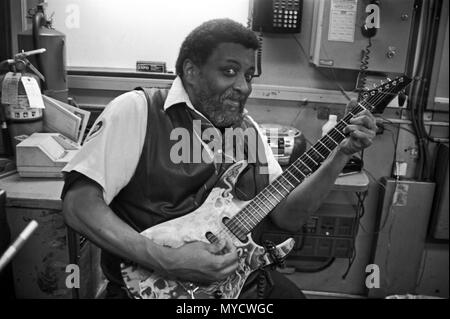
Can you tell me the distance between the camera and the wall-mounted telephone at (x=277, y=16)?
1.82 metres

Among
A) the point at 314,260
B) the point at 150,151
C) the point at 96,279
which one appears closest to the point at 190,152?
the point at 150,151

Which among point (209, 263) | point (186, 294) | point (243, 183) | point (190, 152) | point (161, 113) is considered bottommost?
point (186, 294)

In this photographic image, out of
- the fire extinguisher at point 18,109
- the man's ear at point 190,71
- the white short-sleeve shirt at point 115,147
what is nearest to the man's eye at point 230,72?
the man's ear at point 190,71

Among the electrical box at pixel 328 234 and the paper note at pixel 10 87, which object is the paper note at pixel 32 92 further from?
the electrical box at pixel 328 234

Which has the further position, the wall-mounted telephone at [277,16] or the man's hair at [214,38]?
the wall-mounted telephone at [277,16]

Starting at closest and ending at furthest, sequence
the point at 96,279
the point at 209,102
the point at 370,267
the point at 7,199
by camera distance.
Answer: the point at 209,102 < the point at 7,199 < the point at 96,279 < the point at 370,267

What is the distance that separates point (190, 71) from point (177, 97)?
0.11 m

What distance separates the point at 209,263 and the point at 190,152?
1.04 ft

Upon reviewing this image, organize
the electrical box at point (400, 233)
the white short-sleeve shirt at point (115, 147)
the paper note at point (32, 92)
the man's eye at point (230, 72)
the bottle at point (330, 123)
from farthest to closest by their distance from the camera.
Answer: the electrical box at point (400, 233) → the bottle at point (330, 123) → the paper note at point (32, 92) → the man's eye at point (230, 72) → the white short-sleeve shirt at point (115, 147)

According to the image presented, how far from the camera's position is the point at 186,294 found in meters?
1.15

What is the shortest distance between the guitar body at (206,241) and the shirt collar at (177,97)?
24 cm

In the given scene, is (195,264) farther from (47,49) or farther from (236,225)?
(47,49)

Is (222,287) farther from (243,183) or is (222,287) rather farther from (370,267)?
(370,267)

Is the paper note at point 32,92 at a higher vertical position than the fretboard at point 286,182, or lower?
higher
